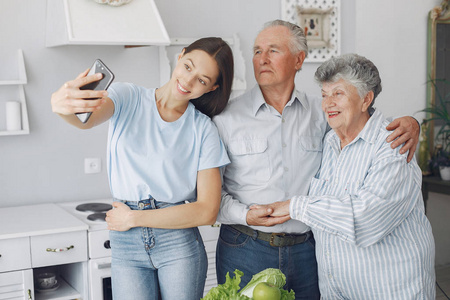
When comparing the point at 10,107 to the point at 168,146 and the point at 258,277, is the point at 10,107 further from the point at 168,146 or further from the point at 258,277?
the point at 258,277

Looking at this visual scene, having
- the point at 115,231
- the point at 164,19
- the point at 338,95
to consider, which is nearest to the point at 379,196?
the point at 338,95

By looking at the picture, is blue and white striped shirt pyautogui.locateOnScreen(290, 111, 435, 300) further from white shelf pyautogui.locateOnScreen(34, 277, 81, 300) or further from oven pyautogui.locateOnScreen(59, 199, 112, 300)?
white shelf pyautogui.locateOnScreen(34, 277, 81, 300)

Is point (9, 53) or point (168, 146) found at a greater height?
point (9, 53)

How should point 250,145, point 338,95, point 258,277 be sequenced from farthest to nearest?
1. point 250,145
2. point 338,95
3. point 258,277

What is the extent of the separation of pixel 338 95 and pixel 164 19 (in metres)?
1.70

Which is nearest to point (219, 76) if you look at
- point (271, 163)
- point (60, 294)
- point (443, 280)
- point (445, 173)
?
point (271, 163)

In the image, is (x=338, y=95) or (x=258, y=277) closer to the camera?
(x=258, y=277)

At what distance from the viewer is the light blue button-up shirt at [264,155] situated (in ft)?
6.78

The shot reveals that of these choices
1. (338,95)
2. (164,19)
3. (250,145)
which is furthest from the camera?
(164,19)

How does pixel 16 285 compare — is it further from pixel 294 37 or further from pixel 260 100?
pixel 294 37

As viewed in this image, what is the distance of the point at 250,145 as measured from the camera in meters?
2.07

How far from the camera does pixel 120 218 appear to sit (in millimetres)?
1787

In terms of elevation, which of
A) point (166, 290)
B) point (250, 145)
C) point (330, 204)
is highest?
point (250, 145)

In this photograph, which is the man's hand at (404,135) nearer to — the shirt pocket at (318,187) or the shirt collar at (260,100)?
the shirt pocket at (318,187)
